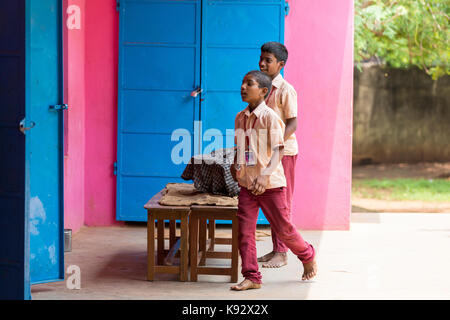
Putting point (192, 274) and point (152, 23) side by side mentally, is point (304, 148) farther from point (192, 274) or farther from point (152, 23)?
point (192, 274)

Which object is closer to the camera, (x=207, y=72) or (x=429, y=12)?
(x=207, y=72)

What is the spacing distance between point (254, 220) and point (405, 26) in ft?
23.1

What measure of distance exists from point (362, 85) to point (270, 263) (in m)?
8.62

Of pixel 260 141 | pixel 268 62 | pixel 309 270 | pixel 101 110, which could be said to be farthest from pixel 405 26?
pixel 260 141

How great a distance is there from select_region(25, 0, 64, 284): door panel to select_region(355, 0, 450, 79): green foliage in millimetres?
5814

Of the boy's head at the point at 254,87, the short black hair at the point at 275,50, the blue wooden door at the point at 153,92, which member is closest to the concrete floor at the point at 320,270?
the blue wooden door at the point at 153,92

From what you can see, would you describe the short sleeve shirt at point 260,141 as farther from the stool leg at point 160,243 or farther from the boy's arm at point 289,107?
the stool leg at point 160,243

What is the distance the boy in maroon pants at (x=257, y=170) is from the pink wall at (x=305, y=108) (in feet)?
8.45

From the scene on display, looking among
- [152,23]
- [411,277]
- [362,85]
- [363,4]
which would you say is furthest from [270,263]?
[362,85]

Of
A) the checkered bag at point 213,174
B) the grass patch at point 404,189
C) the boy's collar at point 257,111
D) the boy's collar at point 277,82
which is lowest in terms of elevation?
the grass patch at point 404,189

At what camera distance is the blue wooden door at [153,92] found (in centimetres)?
689
